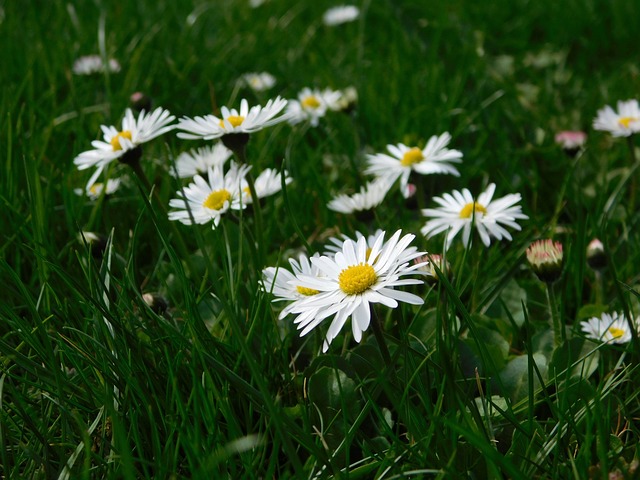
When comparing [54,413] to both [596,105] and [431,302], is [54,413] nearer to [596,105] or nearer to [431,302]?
[431,302]

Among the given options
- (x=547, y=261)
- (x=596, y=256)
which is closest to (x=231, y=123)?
(x=547, y=261)

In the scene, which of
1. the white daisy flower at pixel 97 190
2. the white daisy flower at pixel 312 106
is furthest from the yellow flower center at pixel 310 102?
the white daisy flower at pixel 97 190

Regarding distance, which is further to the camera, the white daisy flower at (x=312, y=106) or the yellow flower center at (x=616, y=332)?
the white daisy flower at (x=312, y=106)

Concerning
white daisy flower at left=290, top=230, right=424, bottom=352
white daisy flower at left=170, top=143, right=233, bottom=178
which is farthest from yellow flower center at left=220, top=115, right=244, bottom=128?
white daisy flower at left=290, top=230, right=424, bottom=352

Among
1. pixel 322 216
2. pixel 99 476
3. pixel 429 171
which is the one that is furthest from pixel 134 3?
pixel 99 476

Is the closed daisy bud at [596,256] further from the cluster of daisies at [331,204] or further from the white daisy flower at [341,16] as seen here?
the white daisy flower at [341,16]

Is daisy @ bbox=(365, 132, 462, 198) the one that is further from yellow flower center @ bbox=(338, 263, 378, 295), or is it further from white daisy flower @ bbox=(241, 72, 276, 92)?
white daisy flower @ bbox=(241, 72, 276, 92)
